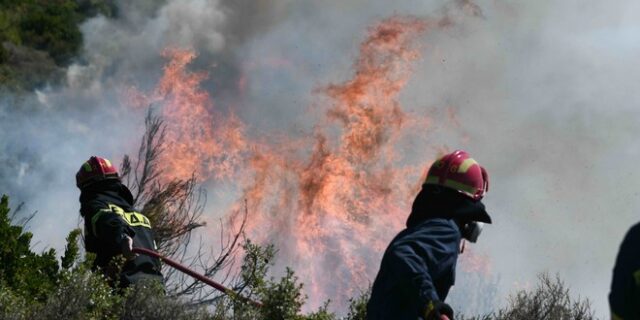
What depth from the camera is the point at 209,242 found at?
60.3 feet

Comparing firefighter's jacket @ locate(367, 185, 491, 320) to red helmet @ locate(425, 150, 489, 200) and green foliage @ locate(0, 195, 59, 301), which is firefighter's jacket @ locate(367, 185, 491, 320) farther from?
green foliage @ locate(0, 195, 59, 301)

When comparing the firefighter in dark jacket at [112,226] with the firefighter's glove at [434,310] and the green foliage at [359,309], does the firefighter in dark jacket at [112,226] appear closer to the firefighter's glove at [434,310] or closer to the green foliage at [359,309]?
the green foliage at [359,309]

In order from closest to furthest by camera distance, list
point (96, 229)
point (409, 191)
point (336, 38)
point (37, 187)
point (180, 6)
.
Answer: point (96, 229), point (409, 191), point (336, 38), point (37, 187), point (180, 6)

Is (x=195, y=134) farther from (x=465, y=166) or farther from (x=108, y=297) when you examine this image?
(x=465, y=166)

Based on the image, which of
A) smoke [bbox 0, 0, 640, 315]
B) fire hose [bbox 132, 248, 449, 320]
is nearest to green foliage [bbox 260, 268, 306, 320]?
fire hose [bbox 132, 248, 449, 320]

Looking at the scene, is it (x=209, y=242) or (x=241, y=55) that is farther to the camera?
(x=241, y=55)

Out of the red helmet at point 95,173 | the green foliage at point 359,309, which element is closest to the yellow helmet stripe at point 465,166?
the green foliage at point 359,309

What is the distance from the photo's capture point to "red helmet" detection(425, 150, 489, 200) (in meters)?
5.25

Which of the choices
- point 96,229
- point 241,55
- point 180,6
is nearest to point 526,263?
point 241,55

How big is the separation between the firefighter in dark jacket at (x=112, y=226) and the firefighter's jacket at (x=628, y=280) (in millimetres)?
4933

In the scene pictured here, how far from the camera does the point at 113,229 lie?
7906mm

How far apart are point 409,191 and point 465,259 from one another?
4.62ft

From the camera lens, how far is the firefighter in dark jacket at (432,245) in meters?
4.81

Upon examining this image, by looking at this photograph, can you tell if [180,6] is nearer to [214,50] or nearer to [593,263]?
[214,50]
